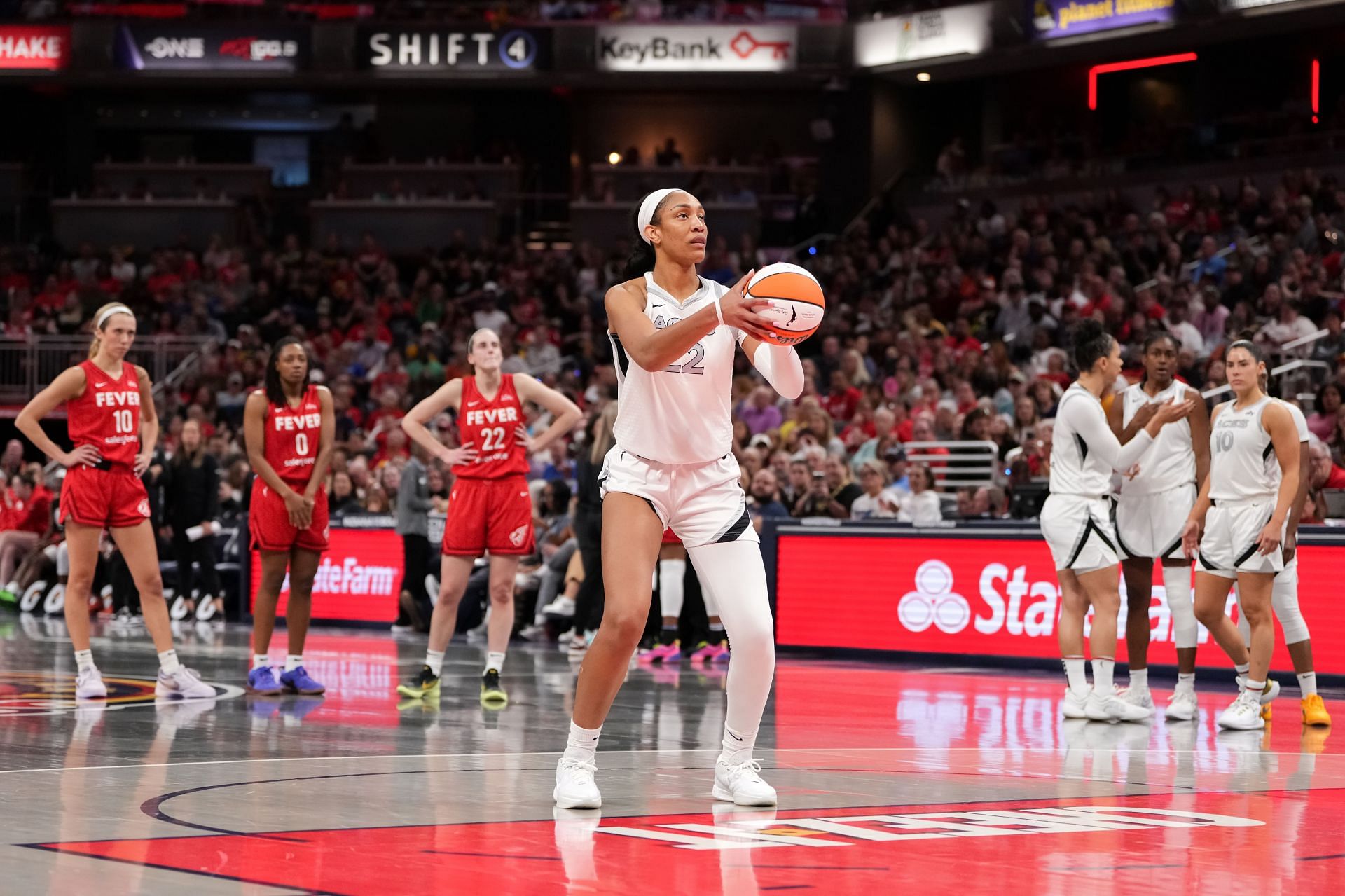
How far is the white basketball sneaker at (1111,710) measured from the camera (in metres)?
9.77

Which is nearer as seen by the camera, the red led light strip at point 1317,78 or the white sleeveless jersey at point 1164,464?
the white sleeveless jersey at point 1164,464

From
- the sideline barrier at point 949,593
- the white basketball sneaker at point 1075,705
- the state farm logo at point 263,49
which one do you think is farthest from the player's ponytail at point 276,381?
the state farm logo at point 263,49

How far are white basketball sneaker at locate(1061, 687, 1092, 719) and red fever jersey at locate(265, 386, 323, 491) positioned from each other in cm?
468

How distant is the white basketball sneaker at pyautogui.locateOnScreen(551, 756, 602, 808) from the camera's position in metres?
6.01

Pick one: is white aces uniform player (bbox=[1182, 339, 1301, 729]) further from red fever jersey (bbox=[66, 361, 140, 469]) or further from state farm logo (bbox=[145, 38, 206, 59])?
state farm logo (bbox=[145, 38, 206, 59])

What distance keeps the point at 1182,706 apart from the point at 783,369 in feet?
16.7

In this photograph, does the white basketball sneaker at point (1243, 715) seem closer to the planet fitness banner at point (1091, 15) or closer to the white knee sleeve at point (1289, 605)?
the white knee sleeve at point (1289, 605)

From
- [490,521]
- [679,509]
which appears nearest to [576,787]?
[679,509]

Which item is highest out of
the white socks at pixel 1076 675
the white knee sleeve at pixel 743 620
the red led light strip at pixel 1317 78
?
the red led light strip at pixel 1317 78

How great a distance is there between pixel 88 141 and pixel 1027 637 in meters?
29.0

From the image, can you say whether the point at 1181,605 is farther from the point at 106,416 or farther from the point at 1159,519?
the point at 106,416

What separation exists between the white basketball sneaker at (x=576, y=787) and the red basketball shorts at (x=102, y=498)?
4.92m

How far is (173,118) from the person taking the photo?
123ft

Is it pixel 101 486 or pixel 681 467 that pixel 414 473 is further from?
pixel 681 467
